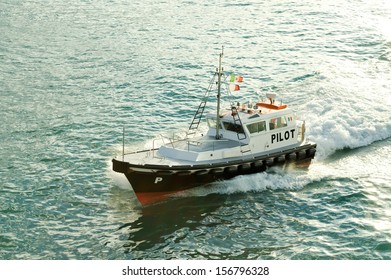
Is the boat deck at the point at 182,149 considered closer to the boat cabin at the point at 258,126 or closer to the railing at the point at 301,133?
the boat cabin at the point at 258,126

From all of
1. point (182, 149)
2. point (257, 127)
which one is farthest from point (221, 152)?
point (257, 127)

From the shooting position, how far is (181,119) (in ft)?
155

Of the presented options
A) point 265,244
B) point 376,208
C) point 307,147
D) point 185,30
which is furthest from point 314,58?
point 265,244

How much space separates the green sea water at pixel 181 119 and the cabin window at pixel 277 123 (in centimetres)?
248

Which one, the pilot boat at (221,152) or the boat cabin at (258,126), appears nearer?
the pilot boat at (221,152)

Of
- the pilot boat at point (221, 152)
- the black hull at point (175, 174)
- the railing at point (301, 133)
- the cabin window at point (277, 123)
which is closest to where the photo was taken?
the black hull at point (175, 174)

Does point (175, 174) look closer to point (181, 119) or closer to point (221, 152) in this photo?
point (221, 152)

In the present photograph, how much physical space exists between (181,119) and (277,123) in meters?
10.0

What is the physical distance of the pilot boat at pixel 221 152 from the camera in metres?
35.1

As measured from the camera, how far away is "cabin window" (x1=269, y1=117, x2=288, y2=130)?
127 ft

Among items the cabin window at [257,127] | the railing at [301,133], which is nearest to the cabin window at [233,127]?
the cabin window at [257,127]

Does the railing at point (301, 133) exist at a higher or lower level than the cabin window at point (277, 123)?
lower

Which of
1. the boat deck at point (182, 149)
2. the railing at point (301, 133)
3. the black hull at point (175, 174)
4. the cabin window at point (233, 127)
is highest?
the cabin window at point (233, 127)

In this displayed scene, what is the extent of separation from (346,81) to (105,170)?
22.6 meters
